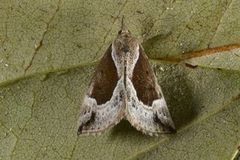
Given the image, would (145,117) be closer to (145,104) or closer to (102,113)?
(145,104)

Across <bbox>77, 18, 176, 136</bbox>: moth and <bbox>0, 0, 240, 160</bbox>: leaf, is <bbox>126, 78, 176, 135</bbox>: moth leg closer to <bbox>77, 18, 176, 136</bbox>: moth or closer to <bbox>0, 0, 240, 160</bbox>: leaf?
<bbox>77, 18, 176, 136</bbox>: moth

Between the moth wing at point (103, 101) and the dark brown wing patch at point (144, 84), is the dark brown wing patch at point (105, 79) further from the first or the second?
the dark brown wing patch at point (144, 84)

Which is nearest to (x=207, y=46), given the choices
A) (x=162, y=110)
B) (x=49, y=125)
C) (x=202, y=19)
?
(x=202, y=19)

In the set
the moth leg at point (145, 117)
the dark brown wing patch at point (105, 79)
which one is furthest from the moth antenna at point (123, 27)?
the moth leg at point (145, 117)

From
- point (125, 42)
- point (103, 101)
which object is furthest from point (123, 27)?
point (103, 101)

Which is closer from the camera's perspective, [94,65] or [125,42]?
[125,42]
